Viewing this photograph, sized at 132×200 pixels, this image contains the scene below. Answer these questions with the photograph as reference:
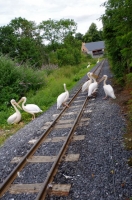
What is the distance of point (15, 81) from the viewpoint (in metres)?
14.4

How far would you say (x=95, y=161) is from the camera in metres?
4.83

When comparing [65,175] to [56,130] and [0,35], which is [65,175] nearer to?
[56,130]

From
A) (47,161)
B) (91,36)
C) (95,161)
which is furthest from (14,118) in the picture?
(91,36)

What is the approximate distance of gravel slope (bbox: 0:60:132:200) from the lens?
12.6 feet

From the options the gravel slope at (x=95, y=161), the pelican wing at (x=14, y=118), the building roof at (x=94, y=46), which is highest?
the building roof at (x=94, y=46)

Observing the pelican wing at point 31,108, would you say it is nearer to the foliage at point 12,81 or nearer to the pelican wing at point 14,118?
the pelican wing at point 14,118

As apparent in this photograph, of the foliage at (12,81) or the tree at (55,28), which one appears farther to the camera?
the tree at (55,28)

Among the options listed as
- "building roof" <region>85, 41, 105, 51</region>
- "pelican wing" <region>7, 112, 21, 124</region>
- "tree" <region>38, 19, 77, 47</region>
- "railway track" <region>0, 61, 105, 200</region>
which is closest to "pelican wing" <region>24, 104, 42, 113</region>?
"pelican wing" <region>7, 112, 21, 124</region>

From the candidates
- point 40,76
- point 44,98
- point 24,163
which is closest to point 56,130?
point 24,163

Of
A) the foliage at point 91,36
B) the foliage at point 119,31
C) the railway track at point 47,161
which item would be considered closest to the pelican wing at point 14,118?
the railway track at point 47,161

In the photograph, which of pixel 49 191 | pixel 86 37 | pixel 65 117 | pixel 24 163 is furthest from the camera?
pixel 86 37

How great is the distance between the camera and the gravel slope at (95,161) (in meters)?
3.83

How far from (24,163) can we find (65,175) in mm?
1210

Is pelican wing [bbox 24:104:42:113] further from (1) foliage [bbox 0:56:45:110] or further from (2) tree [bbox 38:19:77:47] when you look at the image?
(2) tree [bbox 38:19:77:47]
